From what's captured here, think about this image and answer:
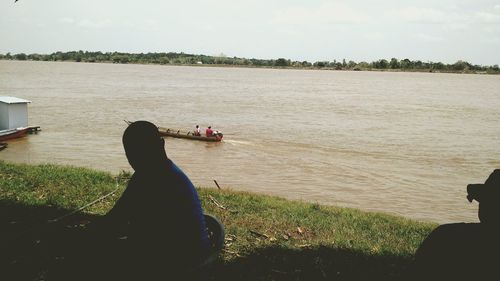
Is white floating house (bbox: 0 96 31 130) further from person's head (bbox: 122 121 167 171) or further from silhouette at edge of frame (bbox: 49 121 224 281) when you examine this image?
person's head (bbox: 122 121 167 171)

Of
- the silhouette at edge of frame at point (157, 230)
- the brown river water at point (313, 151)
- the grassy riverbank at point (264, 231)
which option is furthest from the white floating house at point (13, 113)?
the silhouette at edge of frame at point (157, 230)

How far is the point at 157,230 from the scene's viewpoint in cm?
320

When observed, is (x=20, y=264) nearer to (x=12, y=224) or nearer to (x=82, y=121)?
(x=12, y=224)

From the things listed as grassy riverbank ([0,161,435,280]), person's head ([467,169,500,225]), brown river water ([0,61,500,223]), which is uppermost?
person's head ([467,169,500,225])

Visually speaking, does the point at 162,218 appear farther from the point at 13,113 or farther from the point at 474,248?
the point at 13,113

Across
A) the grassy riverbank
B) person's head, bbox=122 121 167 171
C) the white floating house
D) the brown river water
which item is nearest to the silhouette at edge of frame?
Result: person's head, bbox=122 121 167 171

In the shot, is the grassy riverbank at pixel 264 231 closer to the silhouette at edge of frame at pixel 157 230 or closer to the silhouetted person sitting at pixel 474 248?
the silhouette at edge of frame at pixel 157 230

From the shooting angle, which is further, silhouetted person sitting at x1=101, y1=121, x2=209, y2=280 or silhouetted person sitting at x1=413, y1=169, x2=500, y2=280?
silhouetted person sitting at x1=101, y1=121, x2=209, y2=280

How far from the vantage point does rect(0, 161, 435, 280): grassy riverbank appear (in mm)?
5109

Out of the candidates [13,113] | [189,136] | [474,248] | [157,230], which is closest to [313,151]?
[189,136]

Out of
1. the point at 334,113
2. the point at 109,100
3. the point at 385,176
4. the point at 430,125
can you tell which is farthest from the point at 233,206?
the point at 109,100

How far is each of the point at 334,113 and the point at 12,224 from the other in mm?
42455

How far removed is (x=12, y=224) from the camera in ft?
19.6

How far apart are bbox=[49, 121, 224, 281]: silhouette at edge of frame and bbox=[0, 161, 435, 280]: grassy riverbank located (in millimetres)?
1751
